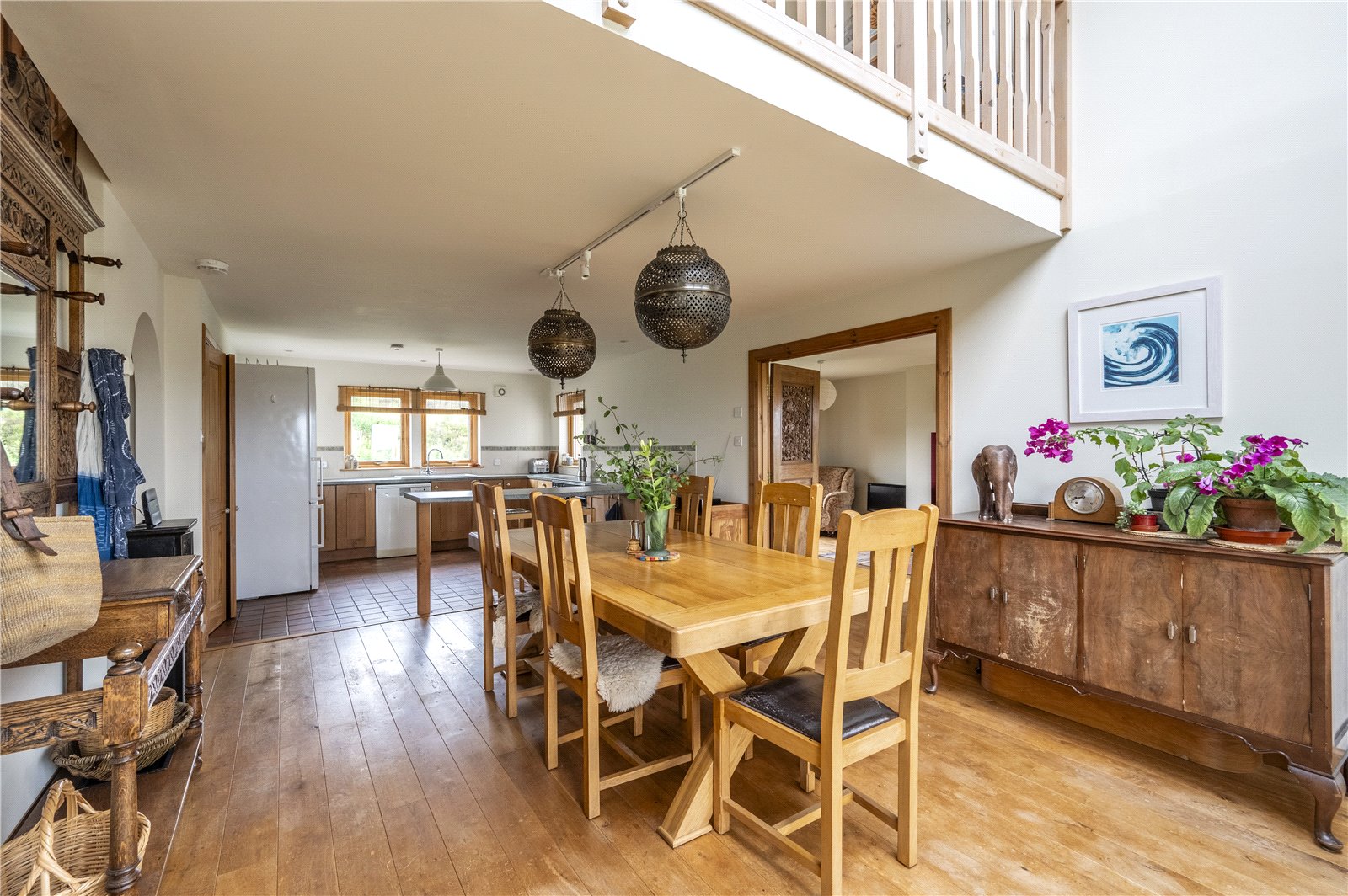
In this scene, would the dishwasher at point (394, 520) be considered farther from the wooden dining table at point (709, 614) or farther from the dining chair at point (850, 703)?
the dining chair at point (850, 703)

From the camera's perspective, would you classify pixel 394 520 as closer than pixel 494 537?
No

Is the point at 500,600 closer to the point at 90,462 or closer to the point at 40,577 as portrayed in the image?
the point at 90,462

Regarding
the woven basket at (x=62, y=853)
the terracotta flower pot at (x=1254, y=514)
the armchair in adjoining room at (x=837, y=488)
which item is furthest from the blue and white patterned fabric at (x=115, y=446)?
the armchair in adjoining room at (x=837, y=488)

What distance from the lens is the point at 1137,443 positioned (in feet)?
7.86

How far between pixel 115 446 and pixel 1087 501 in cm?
387

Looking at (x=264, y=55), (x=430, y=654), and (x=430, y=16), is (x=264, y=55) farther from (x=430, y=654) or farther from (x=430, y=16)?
(x=430, y=654)

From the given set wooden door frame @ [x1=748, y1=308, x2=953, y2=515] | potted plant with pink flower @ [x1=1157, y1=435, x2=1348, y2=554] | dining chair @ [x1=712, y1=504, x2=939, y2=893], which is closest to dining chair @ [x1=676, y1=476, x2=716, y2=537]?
wooden door frame @ [x1=748, y1=308, x2=953, y2=515]

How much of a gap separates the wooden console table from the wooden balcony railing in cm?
214

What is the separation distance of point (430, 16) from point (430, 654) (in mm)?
3067

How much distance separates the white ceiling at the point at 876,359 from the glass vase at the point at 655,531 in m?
3.35

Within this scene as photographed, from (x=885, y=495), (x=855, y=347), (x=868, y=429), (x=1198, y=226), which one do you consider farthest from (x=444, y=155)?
(x=868, y=429)

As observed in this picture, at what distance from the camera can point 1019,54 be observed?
2.75 m

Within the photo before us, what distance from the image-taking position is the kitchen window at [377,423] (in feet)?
23.6

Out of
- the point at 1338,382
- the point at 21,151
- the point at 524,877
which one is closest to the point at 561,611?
the point at 524,877
